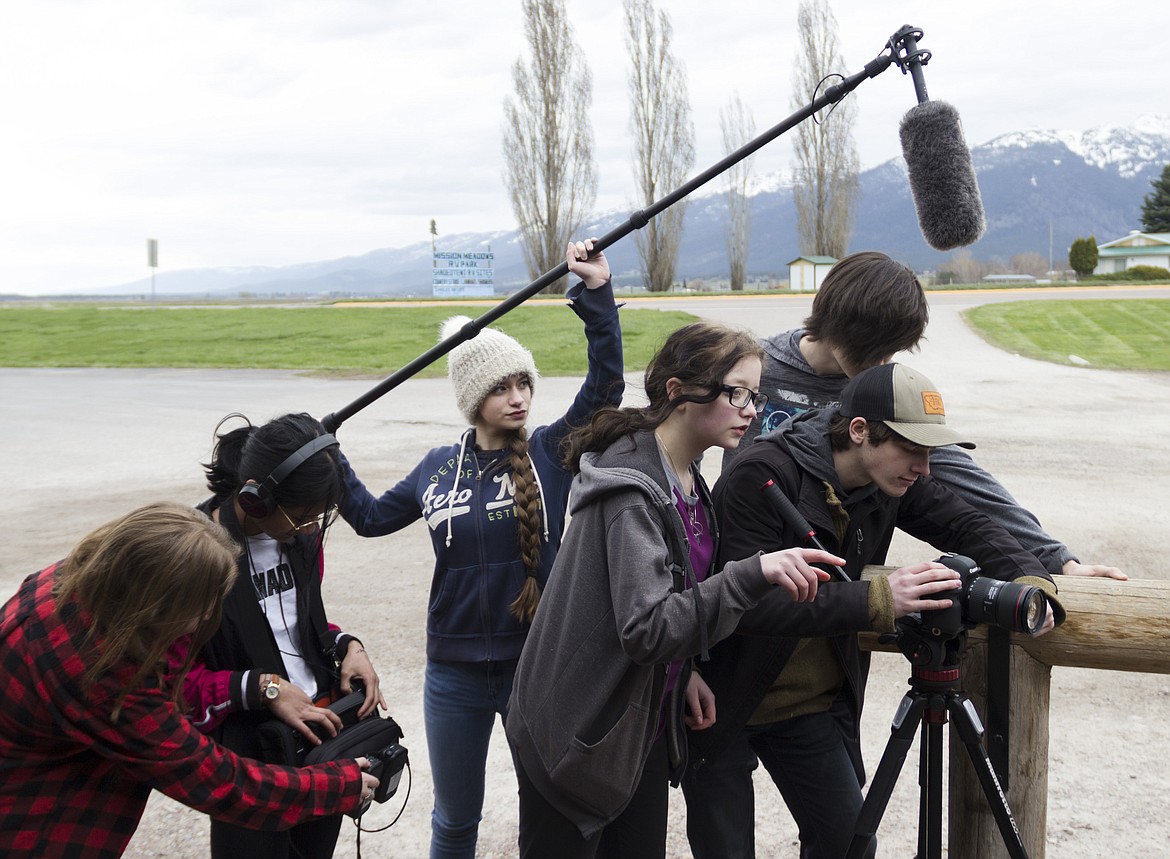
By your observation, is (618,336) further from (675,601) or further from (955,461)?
(675,601)

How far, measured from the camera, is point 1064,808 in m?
3.71

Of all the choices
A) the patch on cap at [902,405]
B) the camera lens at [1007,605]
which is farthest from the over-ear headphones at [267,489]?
the camera lens at [1007,605]

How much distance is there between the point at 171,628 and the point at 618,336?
1537 mm

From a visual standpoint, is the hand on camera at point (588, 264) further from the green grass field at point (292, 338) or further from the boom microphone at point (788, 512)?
the green grass field at point (292, 338)

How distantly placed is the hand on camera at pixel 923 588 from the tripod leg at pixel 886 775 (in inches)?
11.2

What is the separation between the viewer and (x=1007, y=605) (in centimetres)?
199

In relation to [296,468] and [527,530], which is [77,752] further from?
[527,530]

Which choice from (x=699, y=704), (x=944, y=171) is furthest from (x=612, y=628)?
(x=944, y=171)

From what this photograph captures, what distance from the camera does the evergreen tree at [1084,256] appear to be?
147 feet

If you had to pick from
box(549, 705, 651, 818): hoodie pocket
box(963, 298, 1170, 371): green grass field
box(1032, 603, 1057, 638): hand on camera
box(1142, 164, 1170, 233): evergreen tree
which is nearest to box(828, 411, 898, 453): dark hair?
box(1032, 603, 1057, 638): hand on camera

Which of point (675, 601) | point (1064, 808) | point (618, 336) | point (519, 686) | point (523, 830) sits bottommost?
point (1064, 808)

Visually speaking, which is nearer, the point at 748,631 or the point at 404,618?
the point at 748,631

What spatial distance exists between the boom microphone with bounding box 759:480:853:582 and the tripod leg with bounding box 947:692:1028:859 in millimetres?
367

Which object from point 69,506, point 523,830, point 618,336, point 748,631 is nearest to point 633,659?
point 748,631
